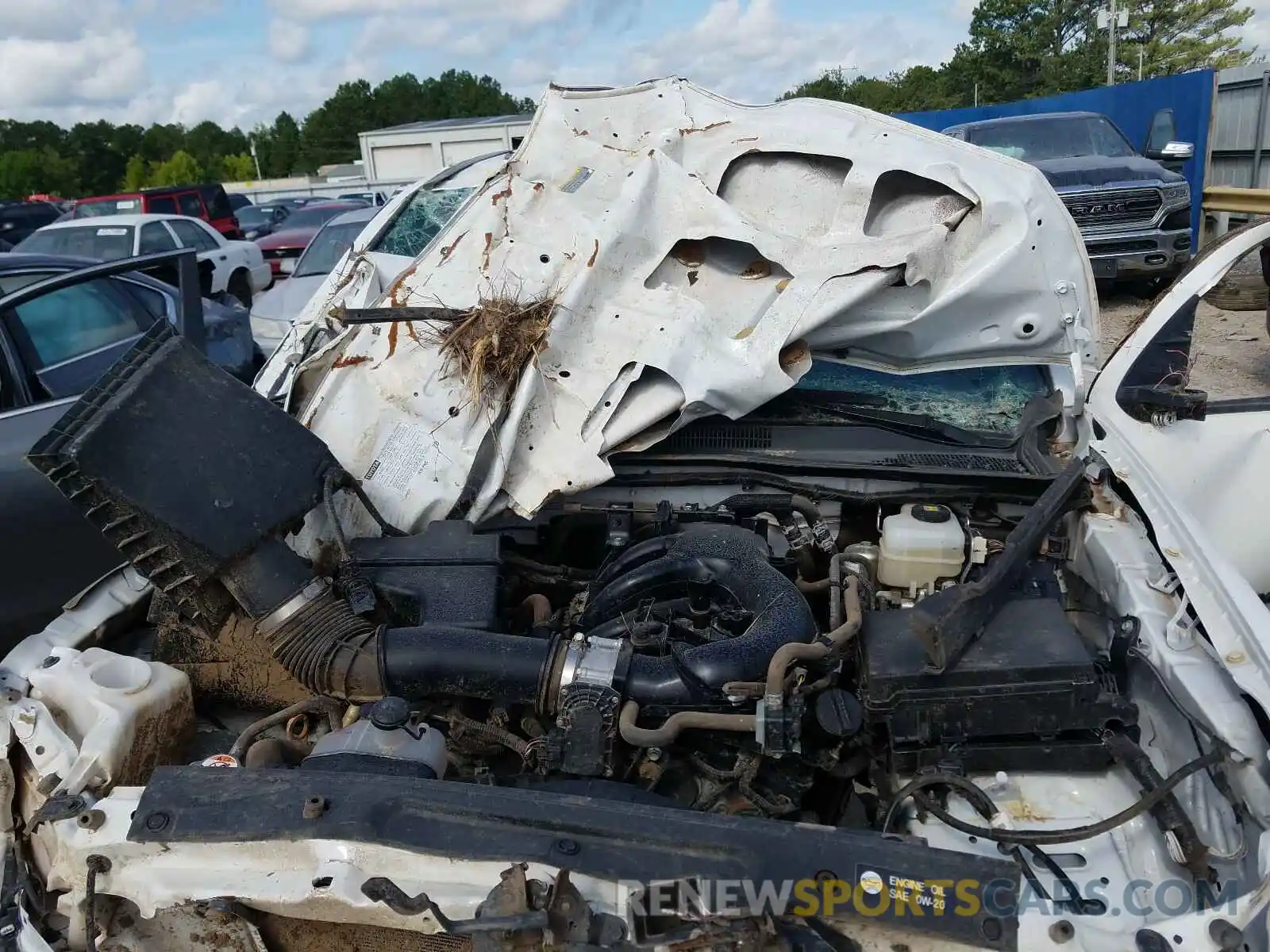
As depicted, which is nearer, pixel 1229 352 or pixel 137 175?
pixel 1229 352

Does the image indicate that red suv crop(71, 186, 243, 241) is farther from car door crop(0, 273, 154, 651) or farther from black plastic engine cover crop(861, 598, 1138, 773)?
black plastic engine cover crop(861, 598, 1138, 773)

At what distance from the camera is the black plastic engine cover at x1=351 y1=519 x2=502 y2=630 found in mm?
2320

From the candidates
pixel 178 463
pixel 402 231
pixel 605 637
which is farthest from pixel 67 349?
pixel 605 637

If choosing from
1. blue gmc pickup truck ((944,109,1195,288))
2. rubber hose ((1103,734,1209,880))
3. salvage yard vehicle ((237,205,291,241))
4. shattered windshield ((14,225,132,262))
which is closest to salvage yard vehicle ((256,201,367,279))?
shattered windshield ((14,225,132,262))

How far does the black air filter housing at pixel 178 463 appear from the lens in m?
2.07

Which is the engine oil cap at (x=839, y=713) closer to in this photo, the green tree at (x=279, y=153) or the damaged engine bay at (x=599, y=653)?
the damaged engine bay at (x=599, y=653)

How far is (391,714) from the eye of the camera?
1.93m

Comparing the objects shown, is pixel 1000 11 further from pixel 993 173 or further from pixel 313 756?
pixel 313 756

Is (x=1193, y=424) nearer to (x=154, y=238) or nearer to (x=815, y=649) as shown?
(x=815, y=649)

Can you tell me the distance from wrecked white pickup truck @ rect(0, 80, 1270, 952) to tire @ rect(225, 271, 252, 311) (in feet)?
27.3

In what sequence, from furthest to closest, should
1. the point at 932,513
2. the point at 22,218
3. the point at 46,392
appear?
the point at 22,218
the point at 46,392
the point at 932,513

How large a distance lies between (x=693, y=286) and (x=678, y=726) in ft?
5.01

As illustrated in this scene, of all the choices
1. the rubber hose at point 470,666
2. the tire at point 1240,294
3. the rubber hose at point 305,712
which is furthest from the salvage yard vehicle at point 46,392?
the tire at point 1240,294

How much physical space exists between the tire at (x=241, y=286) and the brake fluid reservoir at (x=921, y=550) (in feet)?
33.7
